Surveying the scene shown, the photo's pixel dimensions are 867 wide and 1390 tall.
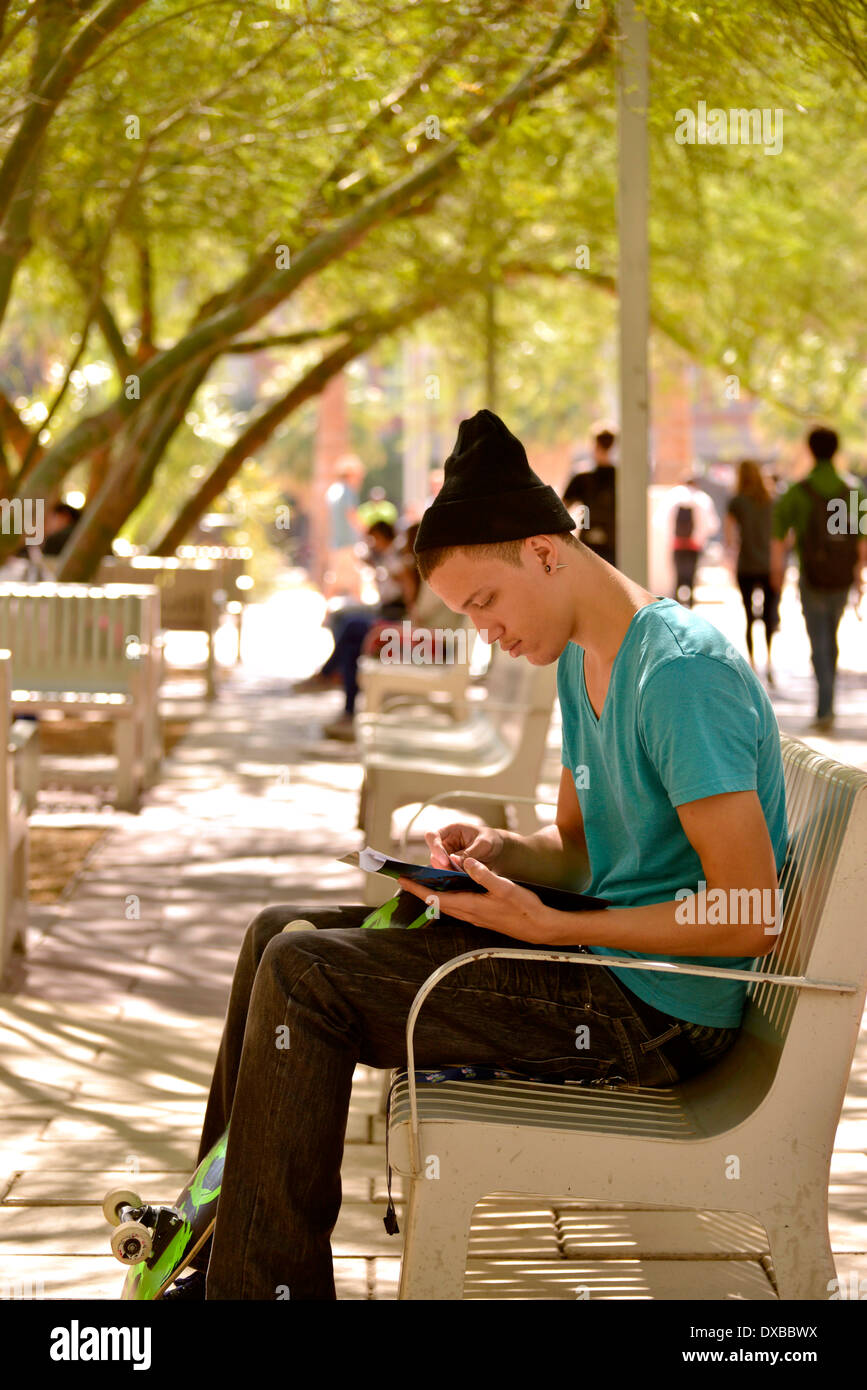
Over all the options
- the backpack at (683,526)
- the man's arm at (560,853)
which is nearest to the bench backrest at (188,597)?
the backpack at (683,526)

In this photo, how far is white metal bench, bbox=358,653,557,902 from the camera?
237 inches

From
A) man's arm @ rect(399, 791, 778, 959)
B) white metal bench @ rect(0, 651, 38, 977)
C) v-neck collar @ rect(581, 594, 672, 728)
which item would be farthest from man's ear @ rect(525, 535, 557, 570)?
white metal bench @ rect(0, 651, 38, 977)

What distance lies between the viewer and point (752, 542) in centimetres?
1437

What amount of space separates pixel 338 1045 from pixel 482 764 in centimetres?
386

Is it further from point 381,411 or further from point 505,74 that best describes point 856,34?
point 381,411

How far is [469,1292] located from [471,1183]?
2.27ft

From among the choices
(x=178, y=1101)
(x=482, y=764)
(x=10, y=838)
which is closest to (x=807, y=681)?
(x=482, y=764)

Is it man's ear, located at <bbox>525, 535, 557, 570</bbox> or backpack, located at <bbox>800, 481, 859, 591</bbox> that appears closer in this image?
man's ear, located at <bbox>525, 535, 557, 570</bbox>

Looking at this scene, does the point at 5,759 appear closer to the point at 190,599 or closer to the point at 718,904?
the point at 718,904

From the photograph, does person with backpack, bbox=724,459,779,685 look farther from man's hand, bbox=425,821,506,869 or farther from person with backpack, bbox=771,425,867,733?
man's hand, bbox=425,821,506,869

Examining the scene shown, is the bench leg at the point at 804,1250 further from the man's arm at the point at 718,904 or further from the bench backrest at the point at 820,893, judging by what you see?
the man's arm at the point at 718,904

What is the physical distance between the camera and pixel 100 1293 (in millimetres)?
3295

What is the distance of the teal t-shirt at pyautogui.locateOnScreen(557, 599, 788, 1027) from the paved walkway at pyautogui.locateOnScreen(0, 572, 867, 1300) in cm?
75
